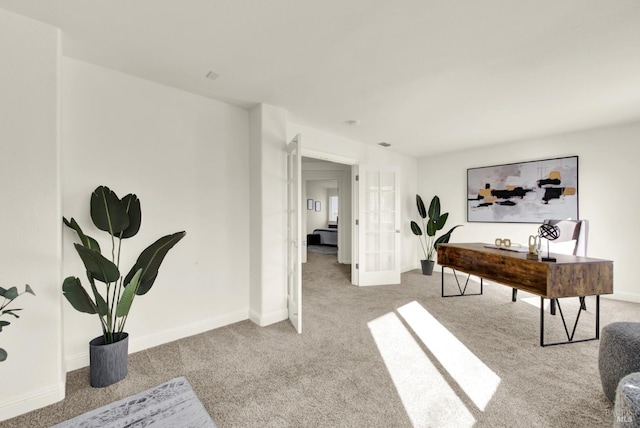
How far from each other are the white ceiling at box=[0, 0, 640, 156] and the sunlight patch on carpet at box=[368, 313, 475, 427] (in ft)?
7.69

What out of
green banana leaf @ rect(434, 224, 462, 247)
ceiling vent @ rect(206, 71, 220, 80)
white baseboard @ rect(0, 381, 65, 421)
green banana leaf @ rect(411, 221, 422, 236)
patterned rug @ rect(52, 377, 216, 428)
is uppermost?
ceiling vent @ rect(206, 71, 220, 80)

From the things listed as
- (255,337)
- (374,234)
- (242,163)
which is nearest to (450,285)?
(374,234)

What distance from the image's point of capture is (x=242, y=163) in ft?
10.0

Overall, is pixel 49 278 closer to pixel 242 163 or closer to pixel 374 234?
pixel 242 163

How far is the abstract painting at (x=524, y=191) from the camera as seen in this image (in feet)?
13.3

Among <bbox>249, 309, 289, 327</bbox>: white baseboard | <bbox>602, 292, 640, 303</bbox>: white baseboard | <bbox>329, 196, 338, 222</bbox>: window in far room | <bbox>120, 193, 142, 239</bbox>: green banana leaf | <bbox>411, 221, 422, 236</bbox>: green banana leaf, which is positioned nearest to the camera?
<bbox>120, 193, 142, 239</bbox>: green banana leaf

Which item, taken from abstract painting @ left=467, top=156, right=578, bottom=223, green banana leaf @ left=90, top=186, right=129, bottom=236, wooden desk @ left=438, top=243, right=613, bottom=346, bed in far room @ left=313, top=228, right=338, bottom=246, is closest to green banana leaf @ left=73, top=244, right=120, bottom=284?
green banana leaf @ left=90, top=186, right=129, bottom=236

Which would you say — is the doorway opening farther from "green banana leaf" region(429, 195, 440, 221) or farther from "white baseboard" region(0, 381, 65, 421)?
"white baseboard" region(0, 381, 65, 421)

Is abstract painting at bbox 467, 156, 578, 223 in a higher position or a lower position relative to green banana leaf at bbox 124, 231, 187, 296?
higher

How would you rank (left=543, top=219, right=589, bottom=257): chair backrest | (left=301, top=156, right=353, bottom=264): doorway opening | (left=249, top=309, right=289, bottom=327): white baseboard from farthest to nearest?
(left=301, top=156, right=353, bottom=264): doorway opening → (left=543, top=219, right=589, bottom=257): chair backrest → (left=249, top=309, right=289, bottom=327): white baseboard

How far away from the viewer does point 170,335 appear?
8.37 ft

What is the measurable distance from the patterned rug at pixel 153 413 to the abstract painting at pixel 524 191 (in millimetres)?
4968

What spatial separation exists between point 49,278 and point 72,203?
63 centimetres

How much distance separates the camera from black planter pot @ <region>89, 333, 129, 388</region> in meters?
1.89
